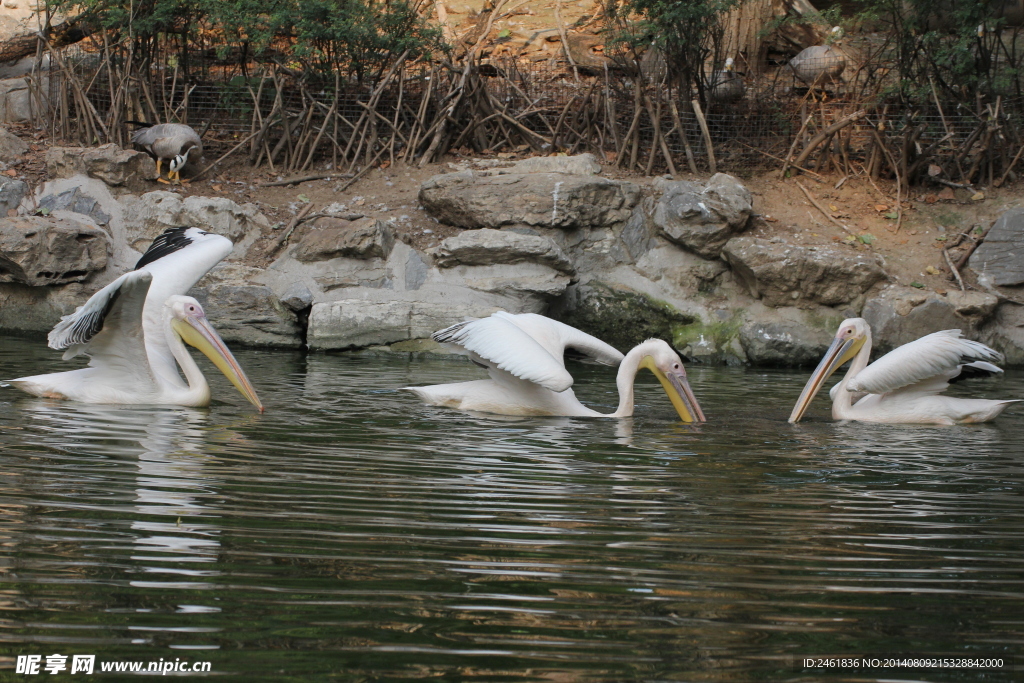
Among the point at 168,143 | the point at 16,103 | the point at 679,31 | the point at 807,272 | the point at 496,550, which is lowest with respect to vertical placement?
the point at 807,272

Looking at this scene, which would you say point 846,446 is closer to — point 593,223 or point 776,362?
point 776,362

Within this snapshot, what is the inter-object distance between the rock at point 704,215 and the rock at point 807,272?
1.34ft

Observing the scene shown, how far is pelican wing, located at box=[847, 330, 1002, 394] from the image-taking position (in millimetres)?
5234

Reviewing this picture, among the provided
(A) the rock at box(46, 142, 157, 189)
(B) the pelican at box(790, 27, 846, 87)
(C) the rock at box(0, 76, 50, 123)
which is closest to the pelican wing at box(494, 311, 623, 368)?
(A) the rock at box(46, 142, 157, 189)

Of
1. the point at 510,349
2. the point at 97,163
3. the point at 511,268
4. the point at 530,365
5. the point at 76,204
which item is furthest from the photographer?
the point at 97,163

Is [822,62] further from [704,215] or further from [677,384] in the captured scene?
[677,384]

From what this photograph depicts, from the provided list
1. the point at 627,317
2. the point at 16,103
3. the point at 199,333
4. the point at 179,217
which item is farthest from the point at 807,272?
the point at 16,103

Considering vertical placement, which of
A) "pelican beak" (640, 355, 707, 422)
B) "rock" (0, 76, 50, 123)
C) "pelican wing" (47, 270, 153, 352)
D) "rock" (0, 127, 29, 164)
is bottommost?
"pelican beak" (640, 355, 707, 422)

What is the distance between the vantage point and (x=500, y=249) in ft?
30.4

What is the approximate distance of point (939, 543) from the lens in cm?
275

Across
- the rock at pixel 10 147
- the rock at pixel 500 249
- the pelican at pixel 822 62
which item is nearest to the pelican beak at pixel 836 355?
the rock at pixel 500 249

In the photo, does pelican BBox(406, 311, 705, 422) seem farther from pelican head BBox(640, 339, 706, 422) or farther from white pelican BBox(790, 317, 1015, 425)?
white pelican BBox(790, 317, 1015, 425)

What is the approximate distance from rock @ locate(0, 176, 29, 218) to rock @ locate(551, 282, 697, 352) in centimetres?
605

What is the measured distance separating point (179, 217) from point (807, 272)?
21.1ft
